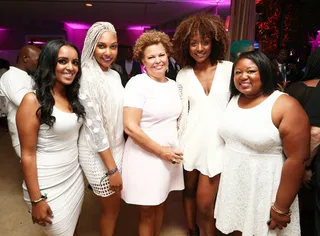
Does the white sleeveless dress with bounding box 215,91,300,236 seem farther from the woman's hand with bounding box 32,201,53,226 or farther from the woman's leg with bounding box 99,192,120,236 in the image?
the woman's hand with bounding box 32,201,53,226

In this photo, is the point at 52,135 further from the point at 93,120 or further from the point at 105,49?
the point at 105,49

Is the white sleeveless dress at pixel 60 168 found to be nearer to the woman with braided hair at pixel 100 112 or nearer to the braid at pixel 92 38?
the woman with braided hair at pixel 100 112

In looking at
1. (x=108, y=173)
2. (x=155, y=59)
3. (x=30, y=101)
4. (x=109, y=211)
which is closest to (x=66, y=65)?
(x=30, y=101)

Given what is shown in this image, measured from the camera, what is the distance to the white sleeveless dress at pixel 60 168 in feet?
4.48

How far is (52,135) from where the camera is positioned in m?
1.36

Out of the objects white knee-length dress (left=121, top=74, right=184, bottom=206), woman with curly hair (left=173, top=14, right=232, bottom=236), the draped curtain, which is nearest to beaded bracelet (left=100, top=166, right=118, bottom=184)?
white knee-length dress (left=121, top=74, right=184, bottom=206)

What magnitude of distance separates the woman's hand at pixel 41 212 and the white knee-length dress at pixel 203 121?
93 centimetres

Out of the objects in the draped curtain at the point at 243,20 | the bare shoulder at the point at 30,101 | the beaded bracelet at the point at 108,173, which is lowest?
the beaded bracelet at the point at 108,173

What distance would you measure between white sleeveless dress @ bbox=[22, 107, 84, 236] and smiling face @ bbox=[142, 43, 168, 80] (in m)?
0.57

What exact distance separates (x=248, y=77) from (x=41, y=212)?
1.33 metres

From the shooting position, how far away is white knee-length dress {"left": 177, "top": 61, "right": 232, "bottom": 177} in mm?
1703

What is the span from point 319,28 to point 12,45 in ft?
31.7

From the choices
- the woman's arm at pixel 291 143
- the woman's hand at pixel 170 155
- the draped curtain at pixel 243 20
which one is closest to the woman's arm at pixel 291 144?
the woman's arm at pixel 291 143

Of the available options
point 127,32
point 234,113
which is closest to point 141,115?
point 234,113
